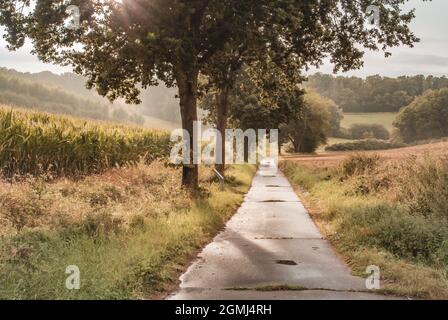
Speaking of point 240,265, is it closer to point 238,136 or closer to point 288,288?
point 288,288

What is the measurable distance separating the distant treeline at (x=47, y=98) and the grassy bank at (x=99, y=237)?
308 ft

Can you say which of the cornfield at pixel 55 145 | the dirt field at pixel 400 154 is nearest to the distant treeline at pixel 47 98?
the dirt field at pixel 400 154

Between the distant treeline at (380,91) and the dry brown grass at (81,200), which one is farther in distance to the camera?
the distant treeline at (380,91)

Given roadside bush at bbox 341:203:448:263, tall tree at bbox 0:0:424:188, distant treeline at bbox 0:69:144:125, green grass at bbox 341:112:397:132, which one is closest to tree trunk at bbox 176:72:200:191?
tall tree at bbox 0:0:424:188

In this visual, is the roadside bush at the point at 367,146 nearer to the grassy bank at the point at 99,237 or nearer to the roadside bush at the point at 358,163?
the roadside bush at the point at 358,163

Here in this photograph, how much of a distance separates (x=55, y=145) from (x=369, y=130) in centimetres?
13129

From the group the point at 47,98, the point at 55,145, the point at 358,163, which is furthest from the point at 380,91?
the point at 55,145

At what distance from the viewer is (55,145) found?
17.4 metres

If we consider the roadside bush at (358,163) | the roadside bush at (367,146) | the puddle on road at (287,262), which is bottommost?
the puddle on road at (287,262)

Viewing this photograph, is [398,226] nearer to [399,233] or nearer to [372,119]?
[399,233]

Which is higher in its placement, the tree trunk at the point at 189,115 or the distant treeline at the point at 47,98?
the distant treeline at the point at 47,98

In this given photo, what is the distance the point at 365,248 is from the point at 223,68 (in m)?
13.5

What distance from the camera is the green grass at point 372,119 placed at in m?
144
